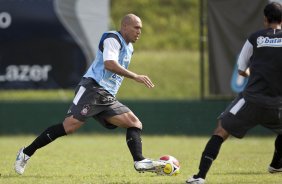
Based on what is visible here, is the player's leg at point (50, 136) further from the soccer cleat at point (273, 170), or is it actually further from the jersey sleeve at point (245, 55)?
the soccer cleat at point (273, 170)

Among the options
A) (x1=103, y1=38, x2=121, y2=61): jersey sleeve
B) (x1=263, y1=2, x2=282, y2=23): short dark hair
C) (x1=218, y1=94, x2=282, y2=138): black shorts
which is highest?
(x1=263, y1=2, x2=282, y2=23): short dark hair

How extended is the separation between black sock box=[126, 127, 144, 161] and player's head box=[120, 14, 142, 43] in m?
1.22

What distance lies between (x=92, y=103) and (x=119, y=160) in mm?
2478

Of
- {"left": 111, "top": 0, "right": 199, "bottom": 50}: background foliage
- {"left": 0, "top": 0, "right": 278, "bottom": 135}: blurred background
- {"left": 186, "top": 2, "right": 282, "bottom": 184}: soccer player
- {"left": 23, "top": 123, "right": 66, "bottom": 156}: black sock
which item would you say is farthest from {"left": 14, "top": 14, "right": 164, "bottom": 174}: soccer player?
{"left": 111, "top": 0, "right": 199, "bottom": 50}: background foliage

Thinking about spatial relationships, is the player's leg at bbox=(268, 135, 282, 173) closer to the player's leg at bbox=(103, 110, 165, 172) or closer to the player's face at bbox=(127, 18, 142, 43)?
the player's leg at bbox=(103, 110, 165, 172)

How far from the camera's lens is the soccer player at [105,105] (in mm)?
9273

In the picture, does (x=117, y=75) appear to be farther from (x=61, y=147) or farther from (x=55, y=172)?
(x=61, y=147)

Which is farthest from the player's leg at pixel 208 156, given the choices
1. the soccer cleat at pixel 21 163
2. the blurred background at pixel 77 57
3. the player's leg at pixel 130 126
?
the blurred background at pixel 77 57

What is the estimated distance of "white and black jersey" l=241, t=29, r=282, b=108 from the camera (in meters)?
8.07

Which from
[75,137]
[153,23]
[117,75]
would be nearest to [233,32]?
→ [75,137]

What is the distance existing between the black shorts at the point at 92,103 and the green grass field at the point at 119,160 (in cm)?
81

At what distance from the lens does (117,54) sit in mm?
9094

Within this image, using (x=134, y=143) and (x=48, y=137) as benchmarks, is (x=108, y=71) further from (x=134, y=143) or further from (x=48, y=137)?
(x=48, y=137)

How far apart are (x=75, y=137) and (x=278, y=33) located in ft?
34.2
